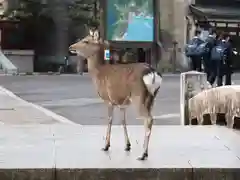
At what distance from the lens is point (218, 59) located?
1641cm

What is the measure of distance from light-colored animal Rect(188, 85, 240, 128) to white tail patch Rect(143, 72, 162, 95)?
2880mm

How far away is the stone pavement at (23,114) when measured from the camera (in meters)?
11.6

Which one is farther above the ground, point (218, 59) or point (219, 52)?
point (219, 52)

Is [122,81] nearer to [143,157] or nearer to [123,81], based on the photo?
[123,81]

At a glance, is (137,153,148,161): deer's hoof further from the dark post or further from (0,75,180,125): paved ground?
the dark post

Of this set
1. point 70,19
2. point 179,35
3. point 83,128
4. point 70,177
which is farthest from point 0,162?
point 179,35

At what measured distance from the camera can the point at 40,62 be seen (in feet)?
110

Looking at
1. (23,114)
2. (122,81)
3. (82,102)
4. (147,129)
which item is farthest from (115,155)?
(82,102)

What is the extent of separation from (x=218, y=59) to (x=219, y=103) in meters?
7.09

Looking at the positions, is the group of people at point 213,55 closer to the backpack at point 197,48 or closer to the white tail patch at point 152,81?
the backpack at point 197,48

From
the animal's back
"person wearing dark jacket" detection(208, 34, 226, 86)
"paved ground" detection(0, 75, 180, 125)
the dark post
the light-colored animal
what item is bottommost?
the dark post

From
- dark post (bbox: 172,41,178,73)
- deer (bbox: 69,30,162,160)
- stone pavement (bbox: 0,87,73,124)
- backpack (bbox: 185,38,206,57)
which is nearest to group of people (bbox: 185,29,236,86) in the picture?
backpack (bbox: 185,38,206,57)

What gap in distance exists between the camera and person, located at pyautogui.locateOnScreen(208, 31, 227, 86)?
16.4m

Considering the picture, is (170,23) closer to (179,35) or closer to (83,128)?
(179,35)
